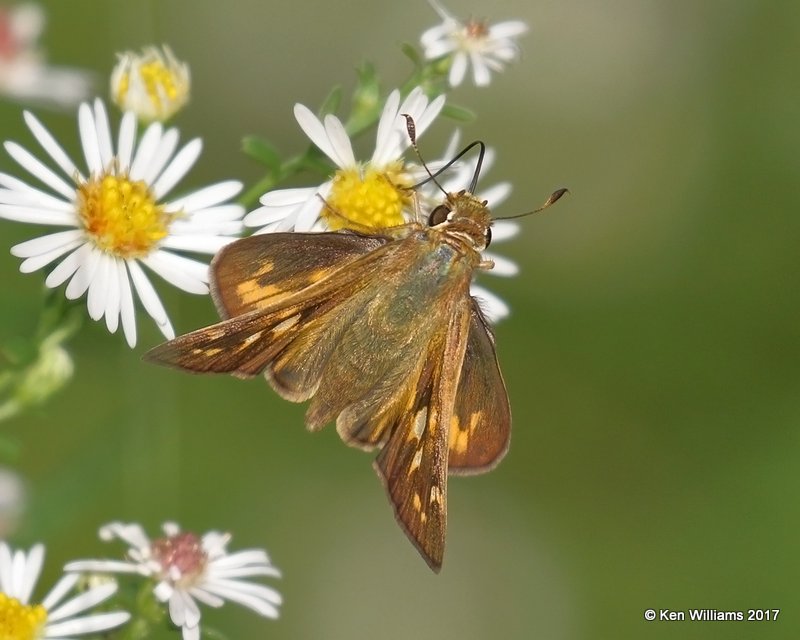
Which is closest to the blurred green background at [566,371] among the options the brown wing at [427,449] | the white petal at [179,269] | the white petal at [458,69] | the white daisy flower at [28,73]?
the white daisy flower at [28,73]

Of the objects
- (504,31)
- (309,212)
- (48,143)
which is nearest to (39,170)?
(48,143)

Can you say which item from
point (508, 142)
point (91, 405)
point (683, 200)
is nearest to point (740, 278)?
point (683, 200)

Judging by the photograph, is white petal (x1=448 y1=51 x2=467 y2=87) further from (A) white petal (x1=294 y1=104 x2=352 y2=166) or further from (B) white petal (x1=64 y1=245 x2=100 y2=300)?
(B) white petal (x1=64 y1=245 x2=100 y2=300)

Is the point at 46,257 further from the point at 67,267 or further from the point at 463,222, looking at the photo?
A: the point at 463,222

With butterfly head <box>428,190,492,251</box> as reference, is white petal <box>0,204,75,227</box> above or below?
below

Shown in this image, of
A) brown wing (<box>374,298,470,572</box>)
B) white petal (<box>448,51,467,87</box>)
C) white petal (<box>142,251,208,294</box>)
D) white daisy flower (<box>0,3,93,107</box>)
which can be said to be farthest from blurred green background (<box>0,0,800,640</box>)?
white petal (<box>448,51,467,87</box>)

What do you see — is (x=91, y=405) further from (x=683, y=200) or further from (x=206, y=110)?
(x=683, y=200)
